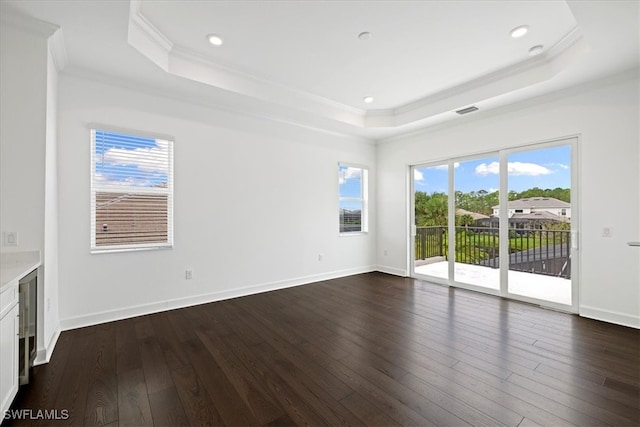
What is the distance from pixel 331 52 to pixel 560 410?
12.1ft

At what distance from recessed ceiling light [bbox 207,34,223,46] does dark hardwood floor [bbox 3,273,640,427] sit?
10.2ft

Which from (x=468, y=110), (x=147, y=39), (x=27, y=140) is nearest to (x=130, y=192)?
(x=27, y=140)

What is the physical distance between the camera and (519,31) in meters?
2.85

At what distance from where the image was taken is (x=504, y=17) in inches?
104

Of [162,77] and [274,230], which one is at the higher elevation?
[162,77]

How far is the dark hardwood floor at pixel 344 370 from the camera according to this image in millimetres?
1841

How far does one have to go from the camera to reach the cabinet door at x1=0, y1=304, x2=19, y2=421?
168cm

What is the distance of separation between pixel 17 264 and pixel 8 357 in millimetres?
825

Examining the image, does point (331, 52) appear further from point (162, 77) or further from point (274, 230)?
point (274, 230)

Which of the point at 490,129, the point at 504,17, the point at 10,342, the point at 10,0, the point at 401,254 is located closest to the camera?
the point at 10,342

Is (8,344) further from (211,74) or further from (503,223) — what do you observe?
(503,223)

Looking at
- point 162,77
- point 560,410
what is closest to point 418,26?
point 162,77

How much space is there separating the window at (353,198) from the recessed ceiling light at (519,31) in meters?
3.32

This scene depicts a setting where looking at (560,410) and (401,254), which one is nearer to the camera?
(560,410)
